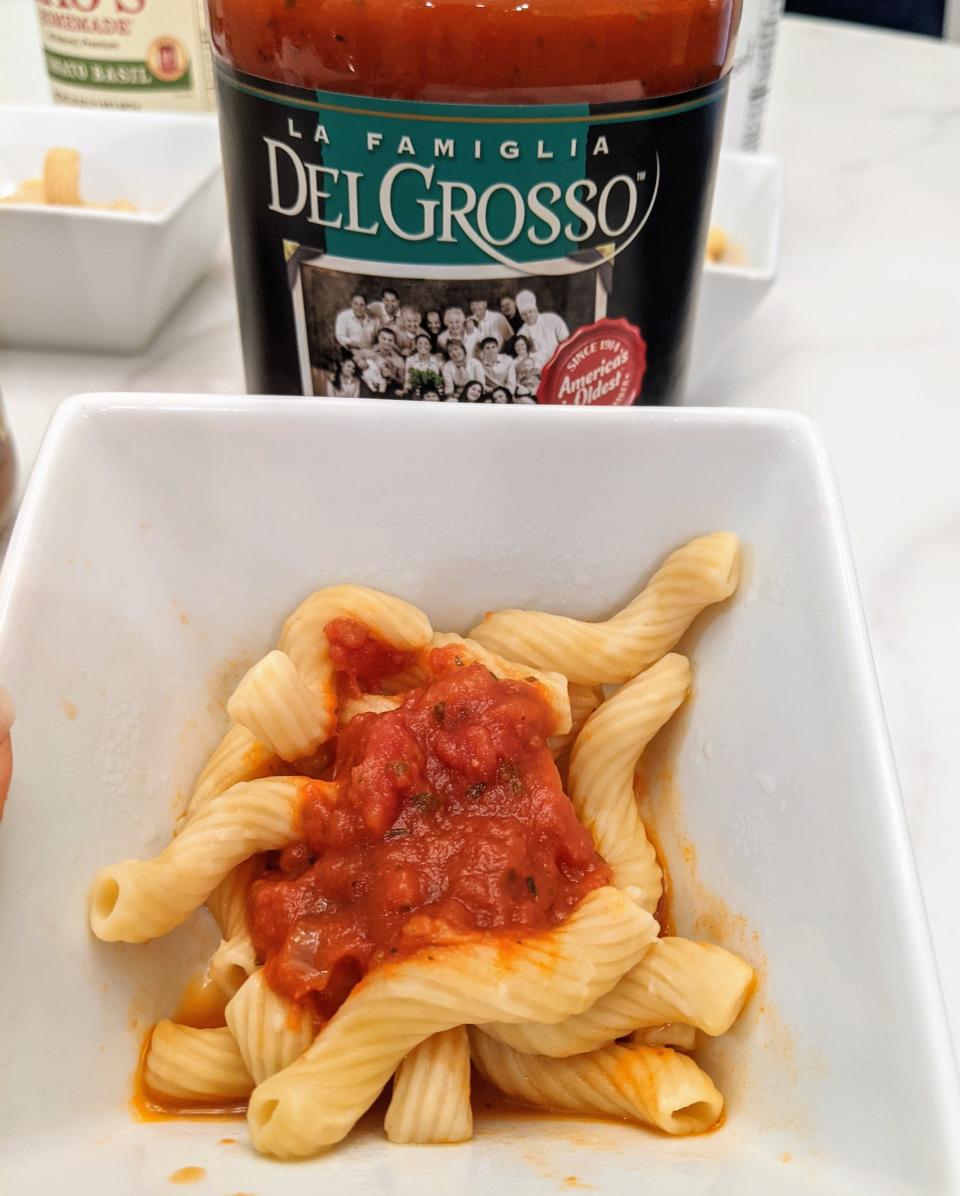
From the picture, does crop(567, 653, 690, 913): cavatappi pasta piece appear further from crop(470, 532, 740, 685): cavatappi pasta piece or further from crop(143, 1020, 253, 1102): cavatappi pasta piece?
crop(143, 1020, 253, 1102): cavatappi pasta piece

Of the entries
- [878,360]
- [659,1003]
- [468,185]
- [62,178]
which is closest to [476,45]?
[468,185]

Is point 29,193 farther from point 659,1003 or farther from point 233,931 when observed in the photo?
point 659,1003

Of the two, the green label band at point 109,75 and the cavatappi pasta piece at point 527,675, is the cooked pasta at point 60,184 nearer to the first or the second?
the green label band at point 109,75

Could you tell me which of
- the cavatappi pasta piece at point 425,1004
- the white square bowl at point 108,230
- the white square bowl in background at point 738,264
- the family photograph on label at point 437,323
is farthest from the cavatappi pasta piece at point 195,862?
the white square bowl at point 108,230

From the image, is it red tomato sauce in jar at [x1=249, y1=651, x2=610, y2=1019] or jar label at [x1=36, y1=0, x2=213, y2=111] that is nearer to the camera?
red tomato sauce in jar at [x1=249, y1=651, x2=610, y2=1019]

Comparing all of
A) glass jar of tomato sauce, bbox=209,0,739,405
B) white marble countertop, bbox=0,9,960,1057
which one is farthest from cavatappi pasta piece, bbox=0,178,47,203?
glass jar of tomato sauce, bbox=209,0,739,405

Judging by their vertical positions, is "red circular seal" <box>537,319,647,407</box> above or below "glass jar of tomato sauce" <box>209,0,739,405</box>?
below

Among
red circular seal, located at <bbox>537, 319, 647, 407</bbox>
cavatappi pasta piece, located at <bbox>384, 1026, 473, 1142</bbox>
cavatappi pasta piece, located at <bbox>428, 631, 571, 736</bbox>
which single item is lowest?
cavatappi pasta piece, located at <bbox>384, 1026, 473, 1142</bbox>
